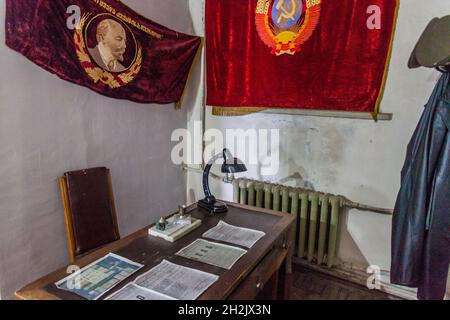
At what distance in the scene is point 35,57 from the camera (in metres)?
1.79

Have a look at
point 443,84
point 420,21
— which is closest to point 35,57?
point 443,84

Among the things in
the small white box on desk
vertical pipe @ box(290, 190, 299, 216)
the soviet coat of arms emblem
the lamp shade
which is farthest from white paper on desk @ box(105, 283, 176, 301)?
the soviet coat of arms emblem

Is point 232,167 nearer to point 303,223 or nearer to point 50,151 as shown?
point 303,223

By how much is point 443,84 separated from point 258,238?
4.23 ft

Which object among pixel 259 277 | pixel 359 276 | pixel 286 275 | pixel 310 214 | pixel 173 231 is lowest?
pixel 359 276

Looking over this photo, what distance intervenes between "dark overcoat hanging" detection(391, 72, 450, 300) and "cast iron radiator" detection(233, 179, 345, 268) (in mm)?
566

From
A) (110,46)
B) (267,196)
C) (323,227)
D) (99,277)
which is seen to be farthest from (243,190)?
(99,277)

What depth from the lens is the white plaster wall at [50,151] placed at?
1773mm

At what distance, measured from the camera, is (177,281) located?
1.20 metres

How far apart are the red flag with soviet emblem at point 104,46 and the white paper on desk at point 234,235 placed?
132 cm

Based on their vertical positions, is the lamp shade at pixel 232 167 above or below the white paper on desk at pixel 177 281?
above

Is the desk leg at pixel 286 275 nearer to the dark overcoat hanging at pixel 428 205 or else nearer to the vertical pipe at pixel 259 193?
the dark overcoat hanging at pixel 428 205

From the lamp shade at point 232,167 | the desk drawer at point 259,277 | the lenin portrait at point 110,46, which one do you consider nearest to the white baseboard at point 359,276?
the desk drawer at point 259,277

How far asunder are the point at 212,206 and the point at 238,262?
2.04 feet
